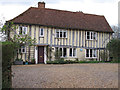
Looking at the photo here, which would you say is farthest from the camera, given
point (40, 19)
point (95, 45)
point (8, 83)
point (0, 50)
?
point (95, 45)

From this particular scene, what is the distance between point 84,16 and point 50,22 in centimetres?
687

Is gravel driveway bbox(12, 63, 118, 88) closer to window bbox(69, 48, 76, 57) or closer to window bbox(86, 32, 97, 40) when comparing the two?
window bbox(69, 48, 76, 57)

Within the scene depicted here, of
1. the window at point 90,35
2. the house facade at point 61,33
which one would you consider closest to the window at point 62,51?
the house facade at point 61,33

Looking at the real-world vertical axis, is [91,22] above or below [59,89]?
above

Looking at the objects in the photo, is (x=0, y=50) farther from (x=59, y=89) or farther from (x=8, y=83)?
(x=59, y=89)

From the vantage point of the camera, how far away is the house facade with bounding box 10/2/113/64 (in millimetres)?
19781

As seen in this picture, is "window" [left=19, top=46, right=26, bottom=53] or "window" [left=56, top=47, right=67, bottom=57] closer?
"window" [left=19, top=46, right=26, bottom=53]

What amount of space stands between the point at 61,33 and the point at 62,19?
100 inches

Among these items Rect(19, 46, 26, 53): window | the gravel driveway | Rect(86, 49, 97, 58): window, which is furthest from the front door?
the gravel driveway

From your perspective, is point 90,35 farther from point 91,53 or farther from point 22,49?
point 22,49

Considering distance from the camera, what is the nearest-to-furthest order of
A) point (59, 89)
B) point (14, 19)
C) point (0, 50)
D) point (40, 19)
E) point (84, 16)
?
1. point (0, 50)
2. point (59, 89)
3. point (14, 19)
4. point (40, 19)
5. point (84, 16)

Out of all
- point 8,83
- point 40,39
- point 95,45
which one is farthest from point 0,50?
point 95,45

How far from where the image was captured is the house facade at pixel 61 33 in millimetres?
19781

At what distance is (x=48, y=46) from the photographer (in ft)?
66.6
